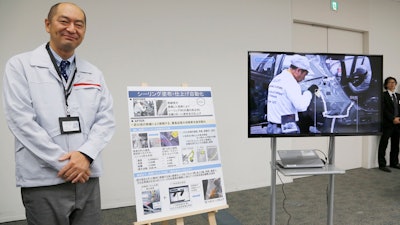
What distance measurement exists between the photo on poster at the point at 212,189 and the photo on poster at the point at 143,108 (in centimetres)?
58

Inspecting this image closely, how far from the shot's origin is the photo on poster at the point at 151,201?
165cm

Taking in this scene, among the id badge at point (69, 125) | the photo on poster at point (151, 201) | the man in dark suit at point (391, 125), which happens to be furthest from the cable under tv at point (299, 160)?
the man in dark suit at point (391, 125)

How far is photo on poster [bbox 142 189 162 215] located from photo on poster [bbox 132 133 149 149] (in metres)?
0.28

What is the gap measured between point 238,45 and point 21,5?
2467 millimetres

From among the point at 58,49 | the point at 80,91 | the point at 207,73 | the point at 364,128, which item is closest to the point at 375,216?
the point at 364,128

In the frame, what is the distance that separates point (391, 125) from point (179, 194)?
456cm

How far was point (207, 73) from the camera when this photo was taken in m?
3.52

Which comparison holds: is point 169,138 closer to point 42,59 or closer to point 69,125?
point 69,125

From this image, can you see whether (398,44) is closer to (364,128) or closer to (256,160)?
(256,160)

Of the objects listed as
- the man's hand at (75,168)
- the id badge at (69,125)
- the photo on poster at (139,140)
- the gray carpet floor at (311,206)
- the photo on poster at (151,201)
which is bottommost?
the gray carpet floor at (311,206)

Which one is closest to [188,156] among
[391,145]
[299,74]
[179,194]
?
[179,194]

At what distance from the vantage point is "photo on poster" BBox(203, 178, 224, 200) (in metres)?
1.81

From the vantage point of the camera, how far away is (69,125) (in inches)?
54.9

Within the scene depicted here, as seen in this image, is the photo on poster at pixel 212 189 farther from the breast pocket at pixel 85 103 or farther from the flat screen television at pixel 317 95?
the breast pocket at pixel 85 103
